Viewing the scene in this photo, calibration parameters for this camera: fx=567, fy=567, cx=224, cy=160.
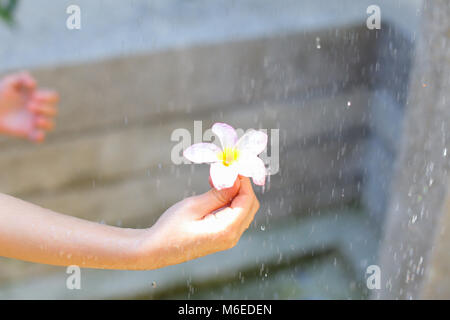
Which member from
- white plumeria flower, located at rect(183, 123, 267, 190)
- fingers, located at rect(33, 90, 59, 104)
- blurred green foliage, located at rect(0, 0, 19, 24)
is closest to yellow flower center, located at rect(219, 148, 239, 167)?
white plumeria flower, located at rect(183, 123, 267, 190)

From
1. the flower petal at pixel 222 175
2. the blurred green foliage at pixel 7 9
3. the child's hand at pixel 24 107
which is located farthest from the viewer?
the blurred green foliage at pixel 7 9

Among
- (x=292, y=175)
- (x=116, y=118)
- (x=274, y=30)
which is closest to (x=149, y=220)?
(x=116, y=118)

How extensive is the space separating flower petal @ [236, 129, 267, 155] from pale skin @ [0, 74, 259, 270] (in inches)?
2.4

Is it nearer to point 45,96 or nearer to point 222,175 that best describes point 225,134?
point 222,175

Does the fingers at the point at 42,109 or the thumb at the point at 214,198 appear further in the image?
the fingers at the point at 42,109

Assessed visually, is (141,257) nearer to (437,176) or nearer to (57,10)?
(437,176)

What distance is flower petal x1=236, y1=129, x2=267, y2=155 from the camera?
3.51 ft

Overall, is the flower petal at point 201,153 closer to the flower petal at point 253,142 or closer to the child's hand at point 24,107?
the flower petal at point 253,142

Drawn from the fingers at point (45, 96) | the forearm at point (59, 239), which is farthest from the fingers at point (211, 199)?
the fingers at point (45, 96)

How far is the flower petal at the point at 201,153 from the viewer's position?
1.04 metres

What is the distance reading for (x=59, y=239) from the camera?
3.48 feet

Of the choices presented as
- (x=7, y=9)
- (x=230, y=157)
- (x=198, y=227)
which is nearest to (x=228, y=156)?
(x=230, y=157)

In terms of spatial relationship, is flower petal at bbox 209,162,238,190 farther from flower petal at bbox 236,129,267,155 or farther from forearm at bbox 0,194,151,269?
forearm at bbox 0,194,151,269

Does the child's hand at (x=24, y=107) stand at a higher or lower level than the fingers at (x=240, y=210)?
higher
